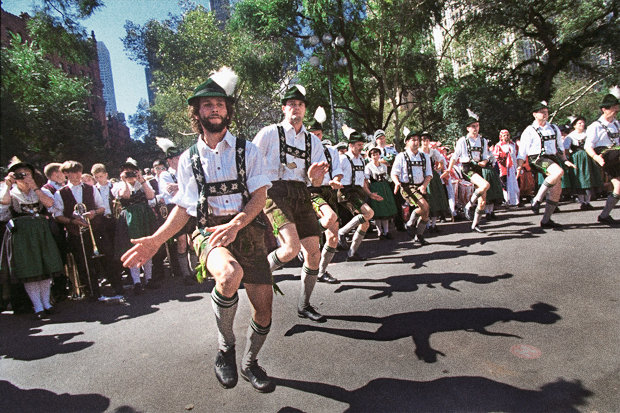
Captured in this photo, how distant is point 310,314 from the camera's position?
4301mm

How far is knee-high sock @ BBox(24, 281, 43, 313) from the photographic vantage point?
234 inches

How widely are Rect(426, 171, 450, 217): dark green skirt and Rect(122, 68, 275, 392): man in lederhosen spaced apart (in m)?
7.09

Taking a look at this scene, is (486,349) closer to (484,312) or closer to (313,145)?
(484,312)

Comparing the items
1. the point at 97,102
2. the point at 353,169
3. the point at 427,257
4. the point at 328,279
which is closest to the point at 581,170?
the point at 427,257

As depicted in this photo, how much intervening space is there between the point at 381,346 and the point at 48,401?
8.84 feet

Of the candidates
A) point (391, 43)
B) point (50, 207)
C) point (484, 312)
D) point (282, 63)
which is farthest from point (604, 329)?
point (282, 63)

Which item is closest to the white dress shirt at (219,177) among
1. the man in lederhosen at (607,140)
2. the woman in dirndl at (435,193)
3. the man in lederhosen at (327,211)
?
the man in lederhosen at (327,211)

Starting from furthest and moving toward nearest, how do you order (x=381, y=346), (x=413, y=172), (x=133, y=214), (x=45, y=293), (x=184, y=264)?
(x=413, y=172), (x=184, y=264), (x=133, y=214), (x=45, y=293), (x=381, y=346)

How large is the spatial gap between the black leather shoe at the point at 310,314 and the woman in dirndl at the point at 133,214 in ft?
11.8

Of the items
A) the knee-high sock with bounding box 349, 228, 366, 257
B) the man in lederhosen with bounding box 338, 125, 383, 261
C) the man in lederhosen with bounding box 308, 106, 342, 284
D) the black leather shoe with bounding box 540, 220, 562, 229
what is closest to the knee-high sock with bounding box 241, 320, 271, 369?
the man in lederhosen with bounding box 308, 106, 342, 284

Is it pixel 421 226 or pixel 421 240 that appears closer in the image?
pixel 421 226

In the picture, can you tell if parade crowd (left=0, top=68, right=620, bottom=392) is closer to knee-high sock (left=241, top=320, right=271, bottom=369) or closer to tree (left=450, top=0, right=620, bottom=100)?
knee-high sock (left=241, top=320, right=271, bottom=369)

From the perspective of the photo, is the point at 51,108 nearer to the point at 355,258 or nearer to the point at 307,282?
the point at 355,258

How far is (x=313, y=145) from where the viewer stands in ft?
14.8
